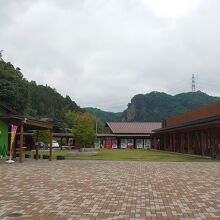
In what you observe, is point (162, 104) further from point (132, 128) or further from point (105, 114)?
point (132, 128)

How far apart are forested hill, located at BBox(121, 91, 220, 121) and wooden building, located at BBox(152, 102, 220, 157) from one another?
7580 centimetres

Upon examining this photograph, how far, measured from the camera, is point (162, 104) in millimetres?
126500

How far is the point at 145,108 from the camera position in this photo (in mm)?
133000

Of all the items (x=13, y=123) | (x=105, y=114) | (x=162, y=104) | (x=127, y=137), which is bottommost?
(x=13, y=123)

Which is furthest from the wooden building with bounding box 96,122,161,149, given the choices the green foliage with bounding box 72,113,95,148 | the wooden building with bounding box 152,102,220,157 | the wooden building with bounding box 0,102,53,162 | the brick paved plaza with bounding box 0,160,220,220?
the brick paved plaza with bounding box 0,160,220,220

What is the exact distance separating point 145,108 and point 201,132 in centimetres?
10221

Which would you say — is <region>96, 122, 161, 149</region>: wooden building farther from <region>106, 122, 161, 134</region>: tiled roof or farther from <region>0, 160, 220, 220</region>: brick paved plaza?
<region>0, 160, 220, 220</region>: brick paved plaza

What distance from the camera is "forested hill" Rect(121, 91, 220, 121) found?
121488mm

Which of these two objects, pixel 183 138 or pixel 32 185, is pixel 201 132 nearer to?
pixel 183 138

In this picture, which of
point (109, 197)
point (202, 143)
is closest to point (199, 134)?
point (202, 143)

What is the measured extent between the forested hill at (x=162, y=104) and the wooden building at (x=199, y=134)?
7580 centimetres

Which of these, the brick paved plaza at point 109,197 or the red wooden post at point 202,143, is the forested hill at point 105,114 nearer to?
the red wooden post at point 202,143

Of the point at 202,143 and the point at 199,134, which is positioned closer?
the point at 202,143

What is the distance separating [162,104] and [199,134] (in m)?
95.1
